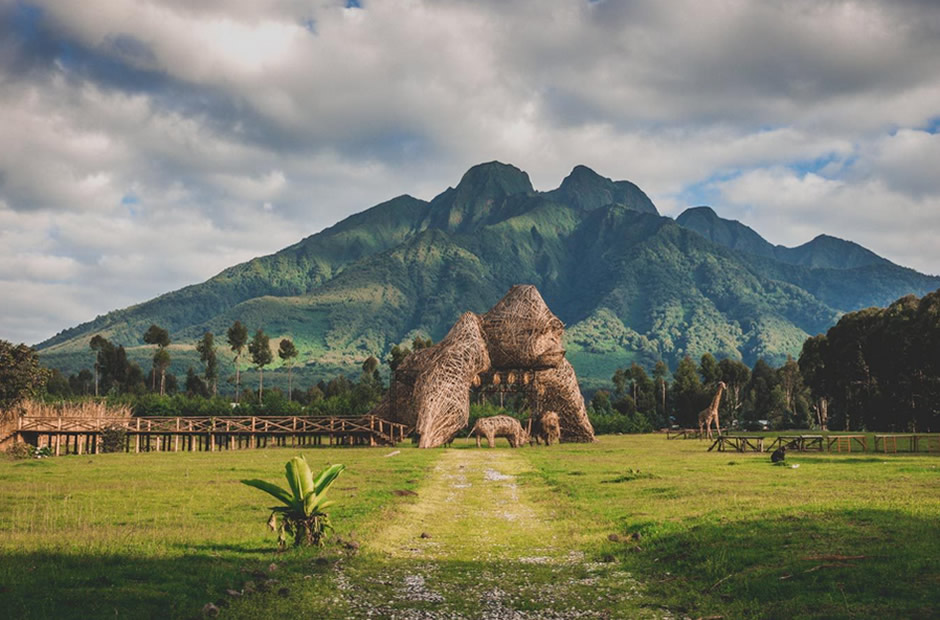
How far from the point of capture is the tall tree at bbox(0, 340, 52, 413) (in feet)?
137

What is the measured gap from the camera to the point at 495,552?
1277 centimetres

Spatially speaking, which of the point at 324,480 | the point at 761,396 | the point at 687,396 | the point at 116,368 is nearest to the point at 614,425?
the point at 687,396

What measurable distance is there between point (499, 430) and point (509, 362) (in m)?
7.51

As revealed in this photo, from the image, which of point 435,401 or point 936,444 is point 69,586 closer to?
point 435,401

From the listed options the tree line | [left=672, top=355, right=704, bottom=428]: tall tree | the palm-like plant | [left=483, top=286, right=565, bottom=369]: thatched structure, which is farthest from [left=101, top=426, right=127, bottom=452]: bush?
[left=672, top=355, right=704, bottom=428]: tall tree

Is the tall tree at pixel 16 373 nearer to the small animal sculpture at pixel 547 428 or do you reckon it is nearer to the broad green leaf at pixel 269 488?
the small animal sculpture at pixel 547 428

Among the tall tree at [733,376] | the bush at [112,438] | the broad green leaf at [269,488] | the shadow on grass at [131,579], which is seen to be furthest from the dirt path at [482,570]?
the tall tree at [733,376]

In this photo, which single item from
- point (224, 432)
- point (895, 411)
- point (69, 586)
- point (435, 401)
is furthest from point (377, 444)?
point (895, 411)

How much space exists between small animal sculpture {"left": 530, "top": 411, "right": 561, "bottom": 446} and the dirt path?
34016mm

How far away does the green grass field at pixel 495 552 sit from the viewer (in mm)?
9180

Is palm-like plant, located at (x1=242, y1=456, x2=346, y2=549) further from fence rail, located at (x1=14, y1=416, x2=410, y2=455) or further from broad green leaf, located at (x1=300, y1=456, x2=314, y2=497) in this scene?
fence rail, located at (x1=14, y1=416, x2=410, y2=455)

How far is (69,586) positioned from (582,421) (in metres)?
49.3

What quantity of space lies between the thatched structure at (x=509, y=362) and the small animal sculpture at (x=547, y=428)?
3082 millimetres

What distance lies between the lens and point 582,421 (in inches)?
2226
